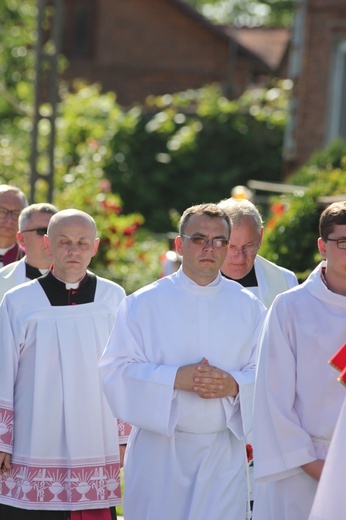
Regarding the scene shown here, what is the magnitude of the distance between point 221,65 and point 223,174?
46.0 ft

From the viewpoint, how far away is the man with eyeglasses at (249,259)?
6.73 meters

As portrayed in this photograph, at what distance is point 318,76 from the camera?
20.2 meters

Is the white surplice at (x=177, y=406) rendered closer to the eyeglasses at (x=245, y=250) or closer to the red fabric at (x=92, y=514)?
the red fabric at (x=92, y=514)

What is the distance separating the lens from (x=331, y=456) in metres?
4.50

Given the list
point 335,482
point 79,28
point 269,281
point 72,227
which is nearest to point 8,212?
point 72,227

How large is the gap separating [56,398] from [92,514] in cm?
65

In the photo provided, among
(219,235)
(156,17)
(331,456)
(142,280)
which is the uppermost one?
(156,17)

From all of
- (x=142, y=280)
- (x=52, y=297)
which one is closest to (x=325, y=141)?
(x=142, y=280)

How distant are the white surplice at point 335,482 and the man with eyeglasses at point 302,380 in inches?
18.3

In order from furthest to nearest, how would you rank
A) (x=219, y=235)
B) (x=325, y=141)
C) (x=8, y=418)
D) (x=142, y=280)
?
(x=325, y=141) → (x=142, y=280) → (x=8, y=418) → (x=219, y=235)

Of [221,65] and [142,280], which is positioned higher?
[221,65]

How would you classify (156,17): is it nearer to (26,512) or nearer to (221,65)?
(221,65)

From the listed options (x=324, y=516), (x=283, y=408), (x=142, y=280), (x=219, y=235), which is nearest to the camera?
(x=324, y=516)

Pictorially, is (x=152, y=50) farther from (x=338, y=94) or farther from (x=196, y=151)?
(x=338, y=94)
